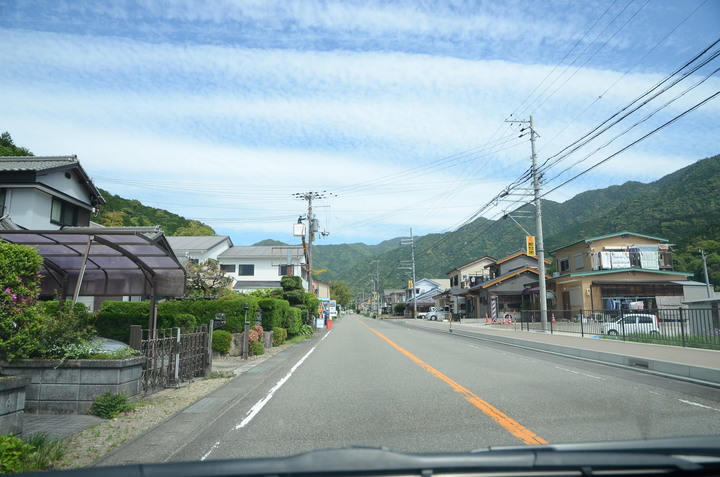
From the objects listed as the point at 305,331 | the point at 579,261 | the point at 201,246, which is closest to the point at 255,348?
the point at 305,331

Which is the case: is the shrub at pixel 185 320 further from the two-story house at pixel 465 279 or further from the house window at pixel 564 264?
the two-story house at pixel 465 279

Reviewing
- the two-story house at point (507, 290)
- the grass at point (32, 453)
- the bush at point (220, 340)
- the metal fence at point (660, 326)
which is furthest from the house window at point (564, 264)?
the grass at point (32, 453)

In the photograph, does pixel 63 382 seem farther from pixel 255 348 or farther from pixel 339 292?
pixel 339 292

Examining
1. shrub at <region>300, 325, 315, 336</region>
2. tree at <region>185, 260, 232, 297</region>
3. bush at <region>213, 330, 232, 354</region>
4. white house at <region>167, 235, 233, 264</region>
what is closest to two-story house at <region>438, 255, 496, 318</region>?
white house at <region>167, 235, 233, 264</region>

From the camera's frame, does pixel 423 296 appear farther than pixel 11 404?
Yes

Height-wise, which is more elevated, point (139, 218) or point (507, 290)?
point (139, 218)

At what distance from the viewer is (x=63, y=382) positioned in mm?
7625

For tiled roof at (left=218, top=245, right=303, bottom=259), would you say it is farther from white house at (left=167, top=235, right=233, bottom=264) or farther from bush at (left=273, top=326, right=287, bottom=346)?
bush at (left=273, top=326, right=287, bottom=346)

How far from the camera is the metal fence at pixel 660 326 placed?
1538cm

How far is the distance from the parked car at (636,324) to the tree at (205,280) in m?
18.3

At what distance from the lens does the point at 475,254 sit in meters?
97.1

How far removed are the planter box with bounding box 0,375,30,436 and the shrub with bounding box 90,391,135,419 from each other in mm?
1744

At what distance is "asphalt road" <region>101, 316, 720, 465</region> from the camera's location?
5699 mm

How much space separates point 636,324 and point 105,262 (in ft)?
65.0
